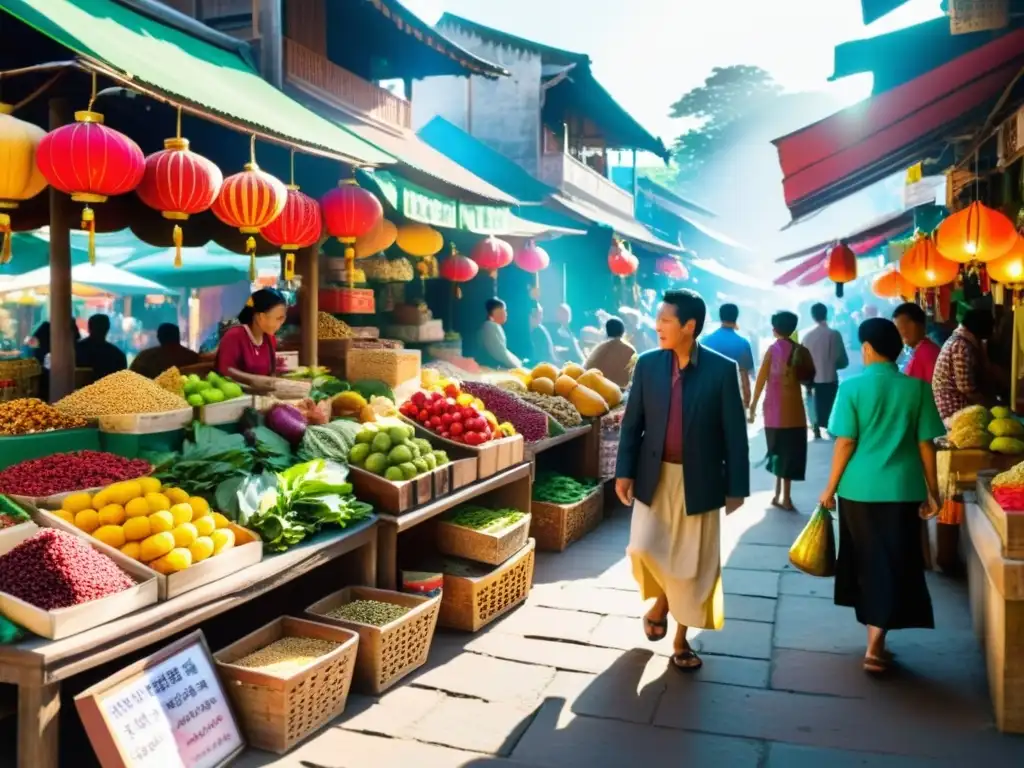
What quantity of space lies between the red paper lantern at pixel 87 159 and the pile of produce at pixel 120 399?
2.99 ft

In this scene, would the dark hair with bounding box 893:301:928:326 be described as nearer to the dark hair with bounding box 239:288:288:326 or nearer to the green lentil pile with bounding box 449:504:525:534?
the green lentil pile with bounding box 449:504:525:534

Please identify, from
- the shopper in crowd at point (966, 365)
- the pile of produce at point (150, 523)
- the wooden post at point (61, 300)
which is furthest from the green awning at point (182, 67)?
the shopper in crowd at point (966, 365)

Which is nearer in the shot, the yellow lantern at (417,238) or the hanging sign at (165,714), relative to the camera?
the hanging sign at (165,714)

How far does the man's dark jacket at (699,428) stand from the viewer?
4.59 metres

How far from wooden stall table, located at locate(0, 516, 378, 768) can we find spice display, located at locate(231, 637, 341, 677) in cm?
31

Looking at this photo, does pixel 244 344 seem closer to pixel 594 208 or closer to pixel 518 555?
pixel 518 555

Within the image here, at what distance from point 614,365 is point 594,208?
43.7 ft

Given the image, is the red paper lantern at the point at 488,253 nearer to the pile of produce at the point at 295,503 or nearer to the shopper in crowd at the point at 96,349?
the shopper in crowd at the point at 96,349

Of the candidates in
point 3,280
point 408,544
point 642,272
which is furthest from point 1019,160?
point 642,272

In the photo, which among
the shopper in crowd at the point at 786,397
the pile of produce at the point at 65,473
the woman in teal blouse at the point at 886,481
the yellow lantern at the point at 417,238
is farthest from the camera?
the yellow lantern at the point at 417,238

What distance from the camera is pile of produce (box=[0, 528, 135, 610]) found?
3221mm

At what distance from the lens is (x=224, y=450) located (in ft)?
15.7

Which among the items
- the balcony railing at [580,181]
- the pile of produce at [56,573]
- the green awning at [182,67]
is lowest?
the pile of produce at [56,573]

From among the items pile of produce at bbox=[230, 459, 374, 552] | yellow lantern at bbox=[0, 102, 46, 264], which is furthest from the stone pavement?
yellow lantern at bbox=[0, 102, 46, 264]
